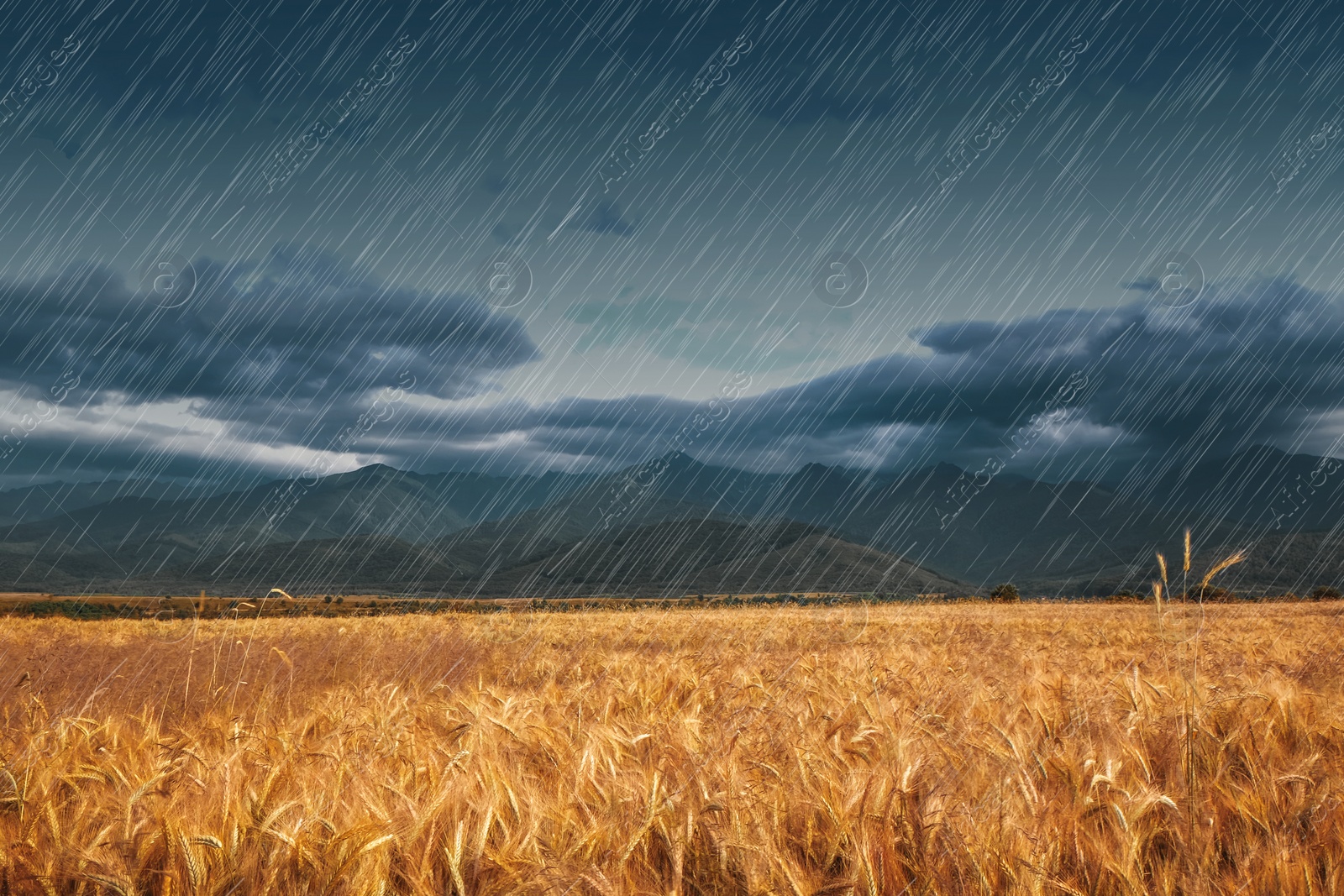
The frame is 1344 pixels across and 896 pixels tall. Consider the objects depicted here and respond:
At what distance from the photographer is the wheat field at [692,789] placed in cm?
→ 224

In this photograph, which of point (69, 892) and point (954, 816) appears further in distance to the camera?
point (954, 816)

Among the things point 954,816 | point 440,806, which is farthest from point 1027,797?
point 440,806

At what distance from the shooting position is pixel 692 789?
110 inches

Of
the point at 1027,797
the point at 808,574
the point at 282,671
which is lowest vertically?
the point at 808,574

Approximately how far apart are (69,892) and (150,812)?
327mm

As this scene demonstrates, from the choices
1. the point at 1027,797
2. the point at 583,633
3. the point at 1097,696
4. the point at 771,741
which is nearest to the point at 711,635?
the point at 583,633

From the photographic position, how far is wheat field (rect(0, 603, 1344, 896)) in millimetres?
2236

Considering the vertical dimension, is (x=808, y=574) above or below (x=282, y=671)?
below

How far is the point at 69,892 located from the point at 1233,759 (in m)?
4.97

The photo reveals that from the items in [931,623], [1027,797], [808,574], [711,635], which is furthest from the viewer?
[808,574]

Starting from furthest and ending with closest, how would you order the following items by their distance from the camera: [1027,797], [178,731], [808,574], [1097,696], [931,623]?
[808,574]
[931,623]
[1097,696]
[178,731]
[1027,797]

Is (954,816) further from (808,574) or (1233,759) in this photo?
(808,574)

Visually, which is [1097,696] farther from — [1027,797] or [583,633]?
[583,633]

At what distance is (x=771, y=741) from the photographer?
3.74 metres
